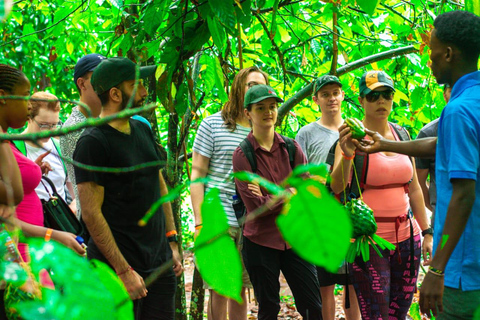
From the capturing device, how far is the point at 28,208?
2.85 metres

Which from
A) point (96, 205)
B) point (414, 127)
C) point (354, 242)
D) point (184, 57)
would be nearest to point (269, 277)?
point (354, 242)

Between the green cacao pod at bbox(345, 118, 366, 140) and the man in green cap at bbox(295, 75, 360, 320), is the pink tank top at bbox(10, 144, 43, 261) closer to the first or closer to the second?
the green cacao pod at bbox(345, 118, 366, 140)

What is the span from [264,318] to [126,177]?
162 centimetres

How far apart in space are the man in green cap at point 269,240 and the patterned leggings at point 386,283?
1.07 feet

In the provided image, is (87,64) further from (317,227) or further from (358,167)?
→ (317,227)

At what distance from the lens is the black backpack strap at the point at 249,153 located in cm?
383

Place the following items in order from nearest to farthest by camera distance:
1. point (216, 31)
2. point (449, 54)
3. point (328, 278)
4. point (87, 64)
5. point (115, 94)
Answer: point (216, 31) < point (449, 54) < point (115, 94) < point (87, 64) < point (328, 278)

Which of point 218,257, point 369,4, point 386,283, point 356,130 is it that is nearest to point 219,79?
point 356,130

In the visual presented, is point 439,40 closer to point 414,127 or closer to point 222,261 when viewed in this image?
point 222,261

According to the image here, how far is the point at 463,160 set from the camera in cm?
233

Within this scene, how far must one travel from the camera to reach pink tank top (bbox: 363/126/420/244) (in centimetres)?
383

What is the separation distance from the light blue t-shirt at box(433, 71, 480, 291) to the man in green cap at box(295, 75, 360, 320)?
197 cm

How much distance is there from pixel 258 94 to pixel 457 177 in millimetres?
1888

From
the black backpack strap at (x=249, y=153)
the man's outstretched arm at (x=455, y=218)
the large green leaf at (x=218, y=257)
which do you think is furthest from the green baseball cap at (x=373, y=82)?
the large green leaf at (x=218, y=257)
